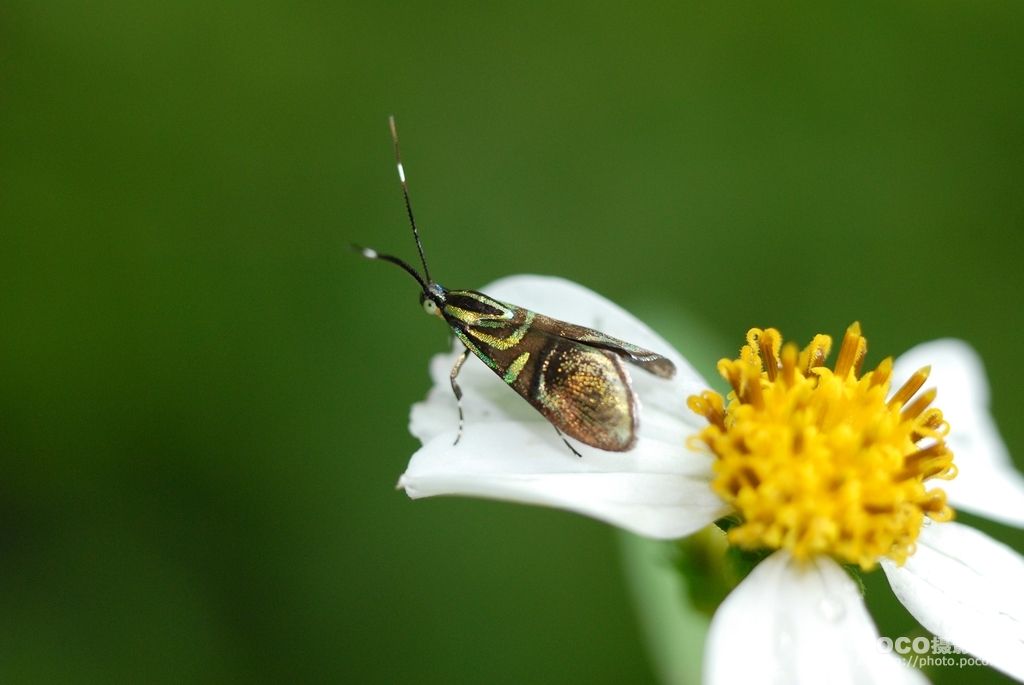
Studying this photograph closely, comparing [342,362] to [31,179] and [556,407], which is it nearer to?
[31,179]

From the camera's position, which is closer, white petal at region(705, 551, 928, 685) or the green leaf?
white petal at region(705, 551, 928, 685)

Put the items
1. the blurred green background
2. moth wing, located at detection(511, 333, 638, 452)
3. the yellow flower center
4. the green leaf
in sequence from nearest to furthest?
1. the yellow flower center
2. moth wing, located at detection(511, 333, 638, 452)
3. the green leaf
4. the blurred green background

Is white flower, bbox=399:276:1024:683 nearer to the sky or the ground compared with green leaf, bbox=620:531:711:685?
nearer to the sky

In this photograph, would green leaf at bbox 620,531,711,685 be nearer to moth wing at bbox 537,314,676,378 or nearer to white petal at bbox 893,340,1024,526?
moth wing at bbox 537,314,676,378

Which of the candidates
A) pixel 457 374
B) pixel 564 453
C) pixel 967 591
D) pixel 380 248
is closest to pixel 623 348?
pixel 564 453

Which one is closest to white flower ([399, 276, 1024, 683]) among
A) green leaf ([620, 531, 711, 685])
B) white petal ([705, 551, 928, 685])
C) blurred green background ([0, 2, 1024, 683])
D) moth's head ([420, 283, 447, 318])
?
white petal ([705, 551, 928, 685])

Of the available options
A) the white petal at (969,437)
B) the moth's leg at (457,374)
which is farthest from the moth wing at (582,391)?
the white petal at (969,437)

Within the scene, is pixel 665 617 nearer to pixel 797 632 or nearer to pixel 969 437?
pixel 797 632
